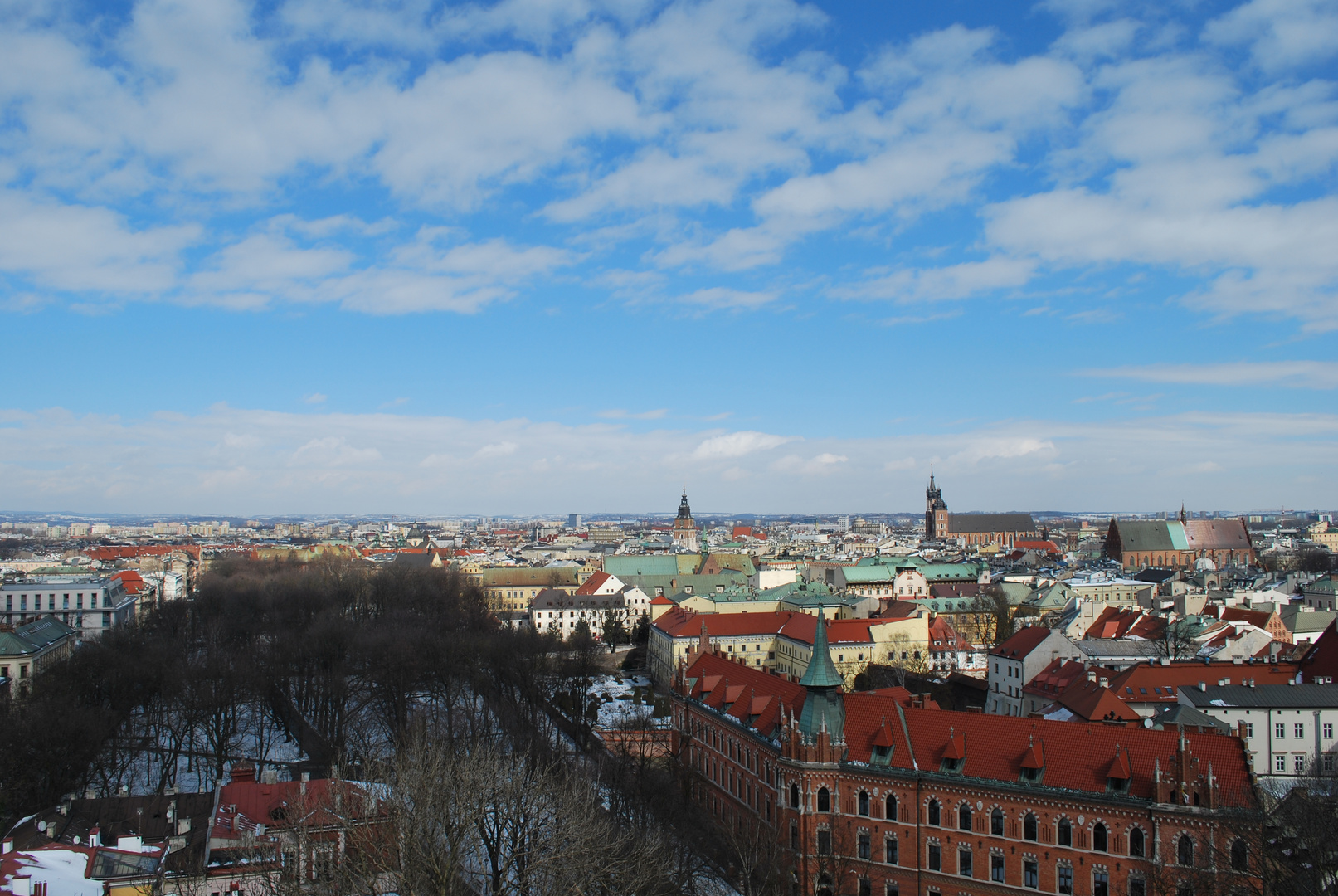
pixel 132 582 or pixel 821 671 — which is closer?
pixel 821 671

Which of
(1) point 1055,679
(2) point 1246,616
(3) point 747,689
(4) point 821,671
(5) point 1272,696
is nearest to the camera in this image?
(4) point 821,671

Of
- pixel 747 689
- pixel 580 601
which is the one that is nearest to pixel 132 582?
pixel 580 601

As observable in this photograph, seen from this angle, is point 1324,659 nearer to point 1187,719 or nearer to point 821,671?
point 1187,719

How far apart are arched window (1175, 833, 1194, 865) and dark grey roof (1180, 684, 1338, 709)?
87.4ft

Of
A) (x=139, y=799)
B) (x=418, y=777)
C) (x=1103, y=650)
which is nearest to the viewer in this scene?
(x=418, y=777)

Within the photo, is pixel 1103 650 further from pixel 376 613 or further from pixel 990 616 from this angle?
pixel 376 613

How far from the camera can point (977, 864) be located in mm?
45344

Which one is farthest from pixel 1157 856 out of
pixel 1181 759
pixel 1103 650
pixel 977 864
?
pixel 1103 650

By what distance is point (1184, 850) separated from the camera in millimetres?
41625

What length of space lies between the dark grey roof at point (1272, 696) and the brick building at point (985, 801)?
23.2m

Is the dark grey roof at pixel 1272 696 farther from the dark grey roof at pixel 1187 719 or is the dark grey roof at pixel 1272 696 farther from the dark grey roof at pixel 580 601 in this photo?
the dark grey roof at pixel 580 601

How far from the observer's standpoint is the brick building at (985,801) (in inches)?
1641

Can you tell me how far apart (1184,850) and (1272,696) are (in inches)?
1133

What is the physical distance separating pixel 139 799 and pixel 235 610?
7159 cm
